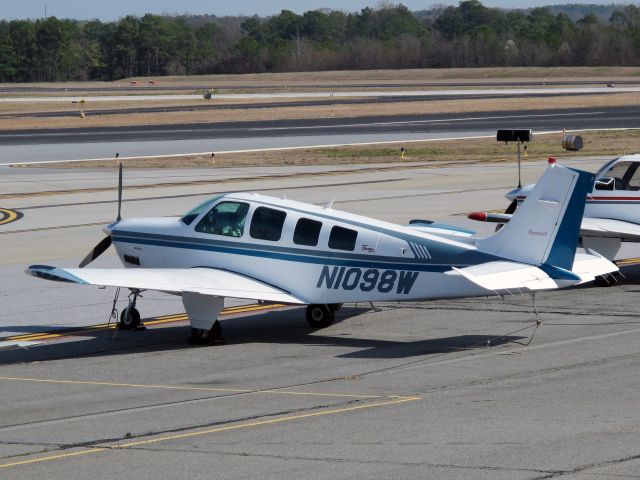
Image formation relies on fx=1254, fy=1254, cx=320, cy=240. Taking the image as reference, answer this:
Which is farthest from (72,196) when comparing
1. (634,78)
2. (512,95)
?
(634,78)

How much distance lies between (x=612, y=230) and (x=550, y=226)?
5.88 meters

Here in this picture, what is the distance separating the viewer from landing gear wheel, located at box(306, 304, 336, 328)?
63.6ft

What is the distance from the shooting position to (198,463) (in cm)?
1134

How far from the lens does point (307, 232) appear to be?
18266 millimetres

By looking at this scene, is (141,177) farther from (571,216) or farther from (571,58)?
(571,58)

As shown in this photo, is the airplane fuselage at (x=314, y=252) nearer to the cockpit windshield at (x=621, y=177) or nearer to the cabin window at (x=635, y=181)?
the cockpit windshield at (x=621, y=177)

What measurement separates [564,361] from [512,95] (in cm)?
9387

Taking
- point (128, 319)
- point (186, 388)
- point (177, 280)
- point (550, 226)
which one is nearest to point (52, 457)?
point (186, 388)

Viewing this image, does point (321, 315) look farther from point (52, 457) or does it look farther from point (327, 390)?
point (52, 457)

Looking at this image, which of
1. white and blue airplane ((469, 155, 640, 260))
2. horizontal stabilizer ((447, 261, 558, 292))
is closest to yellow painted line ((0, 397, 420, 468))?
horizontal stabilizer ((447, 261, 558, 292))

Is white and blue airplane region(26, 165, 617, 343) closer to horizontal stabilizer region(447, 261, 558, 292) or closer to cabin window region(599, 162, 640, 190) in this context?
horizontal stabilizer region(447, 261, 558, 292)

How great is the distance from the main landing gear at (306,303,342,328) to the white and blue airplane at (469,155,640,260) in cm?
412

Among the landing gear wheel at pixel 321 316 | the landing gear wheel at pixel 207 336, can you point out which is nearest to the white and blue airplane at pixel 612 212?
the landing gear wheel at pixel 321 316

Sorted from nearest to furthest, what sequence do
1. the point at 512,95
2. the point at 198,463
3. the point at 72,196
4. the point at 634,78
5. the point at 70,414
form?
the point at 198,463 → the point at 70,414 → the point at 72,196 → the point at 512,95 → the point at 634,78
